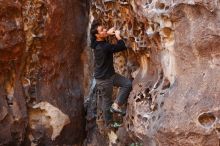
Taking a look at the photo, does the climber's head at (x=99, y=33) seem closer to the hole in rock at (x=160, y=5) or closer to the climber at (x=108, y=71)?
the climber at (x=108, y=71)

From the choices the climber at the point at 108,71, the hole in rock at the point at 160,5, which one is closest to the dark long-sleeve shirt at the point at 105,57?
the climber at the point at 108,71

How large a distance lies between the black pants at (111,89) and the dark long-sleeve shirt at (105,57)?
0.08 meters

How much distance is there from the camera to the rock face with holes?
4.57m

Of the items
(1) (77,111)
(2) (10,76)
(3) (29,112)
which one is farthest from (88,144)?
(2) (10,76)

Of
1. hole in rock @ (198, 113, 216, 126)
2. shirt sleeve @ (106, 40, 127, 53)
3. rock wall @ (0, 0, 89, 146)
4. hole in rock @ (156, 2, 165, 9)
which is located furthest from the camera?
rock wall @ (0, 0, 89, 146)

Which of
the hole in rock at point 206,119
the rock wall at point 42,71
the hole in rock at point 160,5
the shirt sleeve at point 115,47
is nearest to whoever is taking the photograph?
the hole in rock at point 206,119

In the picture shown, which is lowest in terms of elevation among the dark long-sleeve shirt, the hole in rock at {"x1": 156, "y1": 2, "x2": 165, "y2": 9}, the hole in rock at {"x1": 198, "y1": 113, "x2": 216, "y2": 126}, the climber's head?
the hole in rock at {"x1": 198, "y1": 113, "x2": 216, "y2": 126}

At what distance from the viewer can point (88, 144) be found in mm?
7324

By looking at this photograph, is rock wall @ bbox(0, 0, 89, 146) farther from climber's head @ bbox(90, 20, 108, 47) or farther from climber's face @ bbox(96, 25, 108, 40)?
climber's face @ bbox(96, 25, 108, 40)

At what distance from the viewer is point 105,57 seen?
602 centimetres

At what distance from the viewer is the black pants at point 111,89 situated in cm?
598

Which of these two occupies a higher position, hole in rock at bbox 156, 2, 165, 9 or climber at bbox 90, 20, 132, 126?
hole in rock at bbox 156, 2, 165, 9

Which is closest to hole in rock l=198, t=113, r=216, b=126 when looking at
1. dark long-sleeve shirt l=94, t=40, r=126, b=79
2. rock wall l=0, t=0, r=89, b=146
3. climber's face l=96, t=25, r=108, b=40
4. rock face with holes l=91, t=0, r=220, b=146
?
rock face with holes l=91, t=0, r=220, b=146

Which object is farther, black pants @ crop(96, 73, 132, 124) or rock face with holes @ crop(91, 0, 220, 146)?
black pants @ crop(96, 73, 132, 124)
